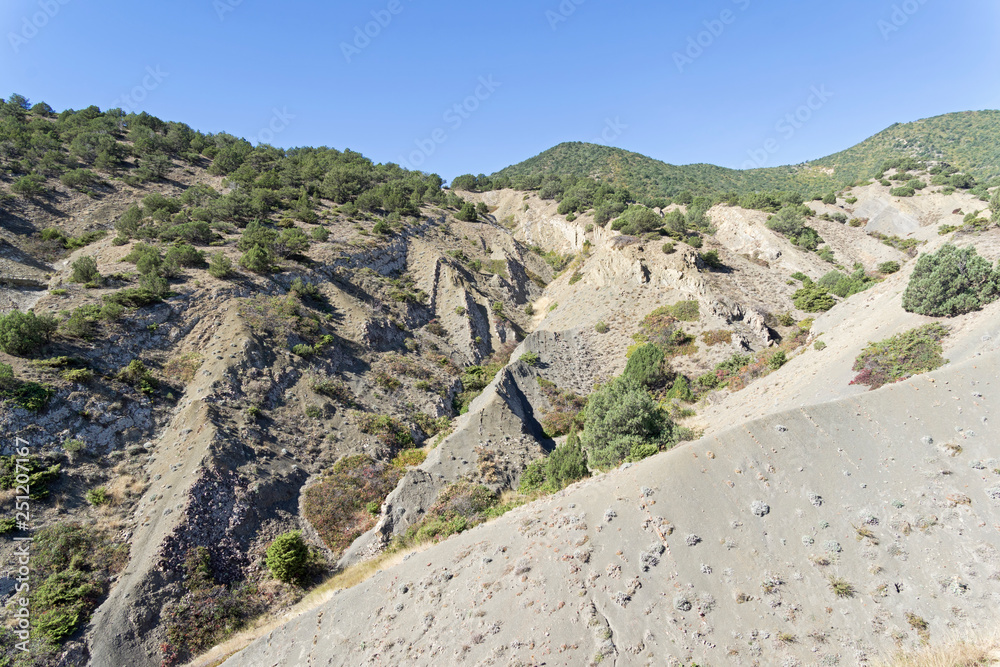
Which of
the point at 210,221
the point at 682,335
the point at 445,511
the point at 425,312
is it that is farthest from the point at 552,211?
the point at 445,511

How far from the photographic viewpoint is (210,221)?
1286 inches

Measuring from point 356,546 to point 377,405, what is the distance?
28.9 feet

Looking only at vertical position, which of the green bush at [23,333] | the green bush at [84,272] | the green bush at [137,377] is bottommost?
the green bush at [137,377]

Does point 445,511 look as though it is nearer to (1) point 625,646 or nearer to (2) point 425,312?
(1) point 625,646

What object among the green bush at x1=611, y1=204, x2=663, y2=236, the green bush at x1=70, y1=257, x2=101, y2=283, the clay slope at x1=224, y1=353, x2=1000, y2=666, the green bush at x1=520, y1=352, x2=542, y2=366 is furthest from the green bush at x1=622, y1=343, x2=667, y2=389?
the green bush at x1=70, y1=257, x2=101, y2=283

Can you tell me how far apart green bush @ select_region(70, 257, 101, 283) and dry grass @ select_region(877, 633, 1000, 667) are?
1431 inches

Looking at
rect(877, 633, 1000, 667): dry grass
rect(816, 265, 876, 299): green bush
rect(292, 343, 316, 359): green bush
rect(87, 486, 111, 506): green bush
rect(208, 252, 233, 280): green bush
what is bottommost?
rect(877, 633, 1000, 667): dry grass

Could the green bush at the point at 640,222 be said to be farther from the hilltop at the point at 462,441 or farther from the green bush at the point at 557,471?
the green bush at the point at 557,471

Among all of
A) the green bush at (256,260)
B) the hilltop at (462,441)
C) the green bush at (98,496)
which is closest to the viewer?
the hilltop at (462,441)

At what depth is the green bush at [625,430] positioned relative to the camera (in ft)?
48.9

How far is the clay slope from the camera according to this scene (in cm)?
799

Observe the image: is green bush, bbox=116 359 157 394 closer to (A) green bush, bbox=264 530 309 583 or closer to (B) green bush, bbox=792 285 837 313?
(A) green bush, bbox=264 530 309 583

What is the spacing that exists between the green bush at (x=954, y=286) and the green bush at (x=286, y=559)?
1100 inches

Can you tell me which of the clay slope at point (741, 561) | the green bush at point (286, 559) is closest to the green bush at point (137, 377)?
the green bush at point (286, 559)
